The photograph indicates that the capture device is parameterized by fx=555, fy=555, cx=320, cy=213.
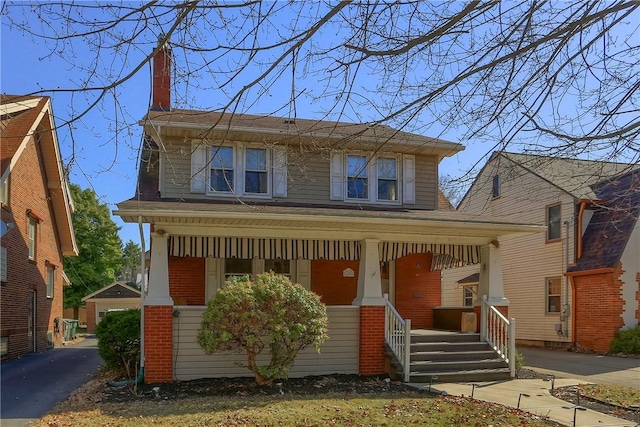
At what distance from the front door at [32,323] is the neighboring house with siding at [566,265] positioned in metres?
13.3

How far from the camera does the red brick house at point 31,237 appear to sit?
14320 millimetres

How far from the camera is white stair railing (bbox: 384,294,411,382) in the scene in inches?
397

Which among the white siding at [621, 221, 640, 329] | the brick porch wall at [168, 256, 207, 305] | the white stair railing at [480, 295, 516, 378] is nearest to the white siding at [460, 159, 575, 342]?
the white siding at [621, 221, 640, 329]

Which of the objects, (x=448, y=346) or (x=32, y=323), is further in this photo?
(x=32, y=323)

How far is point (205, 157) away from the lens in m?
12.4

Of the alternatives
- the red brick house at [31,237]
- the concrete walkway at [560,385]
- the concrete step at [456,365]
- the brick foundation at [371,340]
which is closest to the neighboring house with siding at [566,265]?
the concrete walkway at [560,385]

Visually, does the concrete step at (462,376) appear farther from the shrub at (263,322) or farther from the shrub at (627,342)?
the shrub at (627,342)

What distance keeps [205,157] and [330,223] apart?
3.53 metres

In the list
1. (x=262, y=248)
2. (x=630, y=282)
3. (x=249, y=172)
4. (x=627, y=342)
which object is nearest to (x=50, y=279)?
(x=249, y=172)

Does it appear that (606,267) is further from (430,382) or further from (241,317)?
(241,317)

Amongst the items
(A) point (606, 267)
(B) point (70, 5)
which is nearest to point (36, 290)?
(B) point (70, 5)

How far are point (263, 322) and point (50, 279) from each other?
14514 mm

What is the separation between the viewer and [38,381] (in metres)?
10.8

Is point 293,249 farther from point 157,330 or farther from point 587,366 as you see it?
point 587,366
